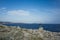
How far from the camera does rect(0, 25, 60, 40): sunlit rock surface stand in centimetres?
223

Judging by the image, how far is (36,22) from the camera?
2.29 meters

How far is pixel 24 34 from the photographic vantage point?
226 centimetres

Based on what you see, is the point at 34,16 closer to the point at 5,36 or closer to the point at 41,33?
the point at 41,33

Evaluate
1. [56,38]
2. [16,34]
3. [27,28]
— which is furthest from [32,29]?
[56,38]

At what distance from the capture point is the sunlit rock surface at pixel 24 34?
223 cm

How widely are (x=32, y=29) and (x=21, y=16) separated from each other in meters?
0.27

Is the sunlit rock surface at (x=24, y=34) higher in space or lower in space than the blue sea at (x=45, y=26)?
lower

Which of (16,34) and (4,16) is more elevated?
(4,16)

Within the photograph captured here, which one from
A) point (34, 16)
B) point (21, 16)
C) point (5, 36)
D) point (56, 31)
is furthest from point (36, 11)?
point (5, 36)

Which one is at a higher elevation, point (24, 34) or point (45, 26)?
point (45, 26)

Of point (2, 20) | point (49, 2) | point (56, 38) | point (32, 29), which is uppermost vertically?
point (49, 2)

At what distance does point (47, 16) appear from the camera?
2281 mm

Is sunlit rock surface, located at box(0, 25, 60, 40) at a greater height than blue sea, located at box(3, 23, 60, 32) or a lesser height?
lesser

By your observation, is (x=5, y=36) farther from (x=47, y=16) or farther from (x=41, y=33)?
(x=47, y=16)
